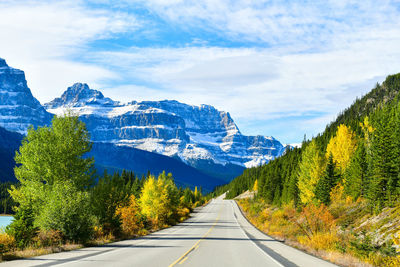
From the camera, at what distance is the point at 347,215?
39188 millimetres

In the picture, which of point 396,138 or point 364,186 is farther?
point 364,186

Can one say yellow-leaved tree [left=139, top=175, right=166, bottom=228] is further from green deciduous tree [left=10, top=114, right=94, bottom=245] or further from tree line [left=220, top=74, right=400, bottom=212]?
tree line [left=220, top=74, right=400, bottom=212]

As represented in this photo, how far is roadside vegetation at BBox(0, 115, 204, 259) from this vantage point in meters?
22.2

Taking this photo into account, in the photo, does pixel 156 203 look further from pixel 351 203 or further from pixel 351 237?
pixel 351 237

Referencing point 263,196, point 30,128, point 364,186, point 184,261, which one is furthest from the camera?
point 263,196

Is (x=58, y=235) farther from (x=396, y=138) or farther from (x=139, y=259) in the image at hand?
(x=396, y=138)

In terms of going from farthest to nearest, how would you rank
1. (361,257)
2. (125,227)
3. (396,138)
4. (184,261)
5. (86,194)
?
1. (396,138)
2. (125,227)
3. (86,194)
4. (361,257)
5. (184,261)

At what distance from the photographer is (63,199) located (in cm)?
2264

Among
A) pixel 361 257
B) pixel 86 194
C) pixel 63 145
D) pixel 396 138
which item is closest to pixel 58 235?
pixel 86 194

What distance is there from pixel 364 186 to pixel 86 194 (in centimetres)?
3498

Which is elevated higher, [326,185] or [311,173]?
[311,173]

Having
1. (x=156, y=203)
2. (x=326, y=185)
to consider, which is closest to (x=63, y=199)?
(x=156, y=203)

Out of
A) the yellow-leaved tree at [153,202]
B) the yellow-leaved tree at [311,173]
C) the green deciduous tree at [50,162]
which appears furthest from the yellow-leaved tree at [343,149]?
the green deciduous tree at [50,162]

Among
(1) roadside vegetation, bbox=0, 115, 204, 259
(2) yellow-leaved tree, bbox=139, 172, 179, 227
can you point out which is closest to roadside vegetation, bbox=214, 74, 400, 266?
(2) yellow-leaved tree, bbox=139, 172, 179, 227
